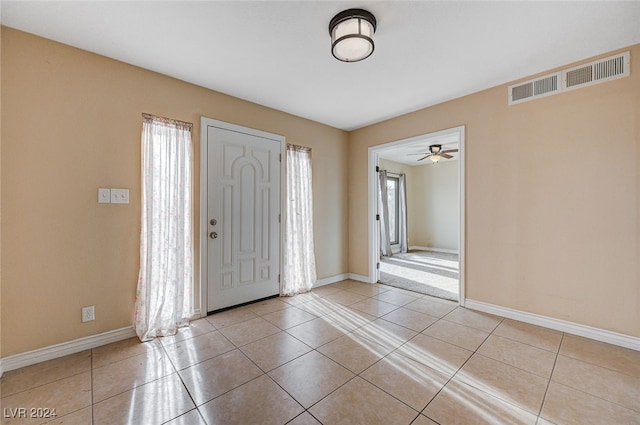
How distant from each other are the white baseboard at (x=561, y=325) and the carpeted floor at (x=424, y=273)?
1.45 ft

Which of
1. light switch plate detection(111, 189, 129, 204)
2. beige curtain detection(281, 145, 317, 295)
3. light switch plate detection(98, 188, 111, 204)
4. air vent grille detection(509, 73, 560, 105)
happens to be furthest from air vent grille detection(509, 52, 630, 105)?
light switch plate detection(98, 188, 111, 204)

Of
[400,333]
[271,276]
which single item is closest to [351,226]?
[271,276]

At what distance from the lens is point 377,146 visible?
4266 millimetres

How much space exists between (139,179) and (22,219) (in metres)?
0.85

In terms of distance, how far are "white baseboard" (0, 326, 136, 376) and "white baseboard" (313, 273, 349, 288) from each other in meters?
2.47

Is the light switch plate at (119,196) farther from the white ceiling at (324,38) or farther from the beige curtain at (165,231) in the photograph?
the white ceiling at (324,38)

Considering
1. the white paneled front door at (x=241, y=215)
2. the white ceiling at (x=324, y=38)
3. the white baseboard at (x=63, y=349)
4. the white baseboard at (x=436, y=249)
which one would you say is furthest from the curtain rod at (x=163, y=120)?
the white baseboard at (x=436, y=249)

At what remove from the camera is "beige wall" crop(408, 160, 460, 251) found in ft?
24.1

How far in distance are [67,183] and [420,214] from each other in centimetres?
793

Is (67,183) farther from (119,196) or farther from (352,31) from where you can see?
(352,31)

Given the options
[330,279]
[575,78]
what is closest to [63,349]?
[330,279]

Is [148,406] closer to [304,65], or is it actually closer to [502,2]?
[304,65]

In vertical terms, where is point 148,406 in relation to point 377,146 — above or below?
below

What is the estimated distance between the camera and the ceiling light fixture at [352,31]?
73.1 inches
